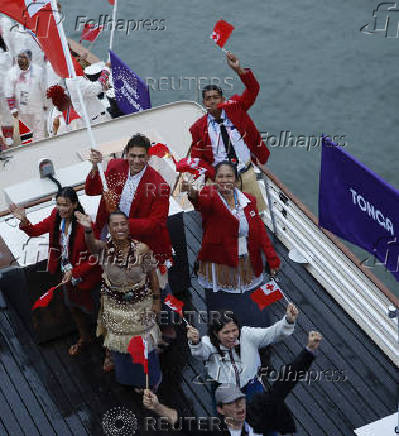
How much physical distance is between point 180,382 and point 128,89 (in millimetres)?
5832

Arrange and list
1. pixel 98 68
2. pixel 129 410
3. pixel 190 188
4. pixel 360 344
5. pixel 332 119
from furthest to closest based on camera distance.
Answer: pixel 332 119, pixel 98 68, pixel 360 344, pixel 129 410, pixel 190 188

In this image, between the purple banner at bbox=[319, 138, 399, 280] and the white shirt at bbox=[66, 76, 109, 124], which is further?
the white shirt at bbox=[66, 76, 109, 124]

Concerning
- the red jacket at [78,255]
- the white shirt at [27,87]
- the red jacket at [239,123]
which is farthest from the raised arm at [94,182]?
the white shirt at [27,87]

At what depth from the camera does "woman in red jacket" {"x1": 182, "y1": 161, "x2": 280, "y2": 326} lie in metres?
6.67

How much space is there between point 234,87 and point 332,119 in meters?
2.37

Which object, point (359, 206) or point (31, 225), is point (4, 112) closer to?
point (31, 225)

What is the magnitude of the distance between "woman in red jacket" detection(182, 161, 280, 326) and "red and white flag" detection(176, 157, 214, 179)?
55 cm

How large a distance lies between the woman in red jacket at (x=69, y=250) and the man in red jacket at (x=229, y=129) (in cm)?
156

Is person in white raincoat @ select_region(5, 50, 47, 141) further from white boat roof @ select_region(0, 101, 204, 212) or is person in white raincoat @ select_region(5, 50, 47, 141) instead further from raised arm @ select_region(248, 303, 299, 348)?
raised arm @ select_region(248, 303, 299, 348)

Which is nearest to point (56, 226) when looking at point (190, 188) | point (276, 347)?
point (190, 188)

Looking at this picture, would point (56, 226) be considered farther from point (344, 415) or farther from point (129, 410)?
point (344, 415)

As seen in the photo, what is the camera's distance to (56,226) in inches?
265

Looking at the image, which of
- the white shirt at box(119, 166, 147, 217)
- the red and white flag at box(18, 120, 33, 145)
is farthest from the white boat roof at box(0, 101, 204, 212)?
the red and white flag at box(18, 120, 33, 145)

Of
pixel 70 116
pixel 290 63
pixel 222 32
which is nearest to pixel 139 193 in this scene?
pixel 222 32
